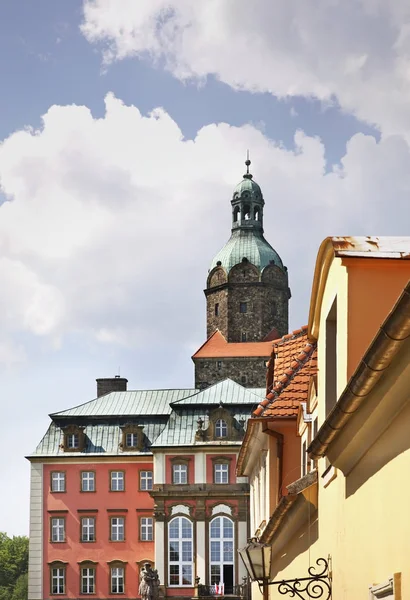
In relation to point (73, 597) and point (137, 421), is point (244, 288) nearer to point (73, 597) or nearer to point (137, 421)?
point (137, 421)

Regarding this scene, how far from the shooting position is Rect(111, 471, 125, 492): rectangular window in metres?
62.2

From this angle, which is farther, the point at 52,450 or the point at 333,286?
the point at 52,450

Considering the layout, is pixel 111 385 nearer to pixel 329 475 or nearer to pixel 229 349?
pixel 229 349

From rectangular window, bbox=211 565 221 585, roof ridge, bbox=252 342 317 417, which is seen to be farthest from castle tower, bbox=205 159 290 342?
roof ridge, bbox=252 342 317 417

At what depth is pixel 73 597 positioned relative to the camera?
6044 centimetres

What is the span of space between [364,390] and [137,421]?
58509mm

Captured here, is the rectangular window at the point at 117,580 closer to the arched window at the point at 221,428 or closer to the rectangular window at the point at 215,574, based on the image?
the rectangular window at the point at 215,574

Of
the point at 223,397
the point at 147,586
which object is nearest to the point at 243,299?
the point at 223,397

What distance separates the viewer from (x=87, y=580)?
199 feet

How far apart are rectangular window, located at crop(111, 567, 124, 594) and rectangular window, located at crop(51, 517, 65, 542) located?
308 cm

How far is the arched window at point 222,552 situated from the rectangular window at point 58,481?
8610mm

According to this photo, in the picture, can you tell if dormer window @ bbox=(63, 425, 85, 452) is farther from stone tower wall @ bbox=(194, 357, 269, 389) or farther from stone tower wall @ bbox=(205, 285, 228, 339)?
stone tower wall @ bbox=(205, 285, 228, 339)

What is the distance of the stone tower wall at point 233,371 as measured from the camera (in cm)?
7919

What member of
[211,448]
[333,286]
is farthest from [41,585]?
[333,286]
